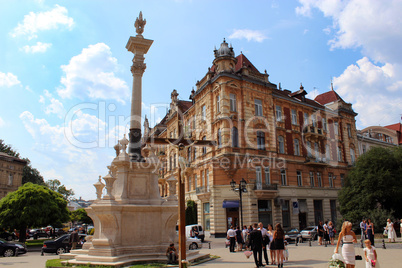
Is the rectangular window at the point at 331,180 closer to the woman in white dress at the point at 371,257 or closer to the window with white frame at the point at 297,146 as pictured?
the window with white frame at the point at 297,146

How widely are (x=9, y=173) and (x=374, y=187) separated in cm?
5924

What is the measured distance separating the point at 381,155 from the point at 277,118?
36.5ft

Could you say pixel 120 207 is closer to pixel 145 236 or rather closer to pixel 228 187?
pixel 145 236

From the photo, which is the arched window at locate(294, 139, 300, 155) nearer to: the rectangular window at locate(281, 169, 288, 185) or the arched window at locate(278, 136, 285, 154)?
the arched window at locate(278, 136, 285, 154)

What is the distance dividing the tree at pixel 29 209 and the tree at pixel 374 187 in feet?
91.1

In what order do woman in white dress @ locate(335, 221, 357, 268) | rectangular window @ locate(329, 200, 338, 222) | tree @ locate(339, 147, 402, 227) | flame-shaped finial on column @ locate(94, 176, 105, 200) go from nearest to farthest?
woman in white dress @ locate(335, 221, 357, 268)
flame-shaped finial on column @ locate(94, 176, 105, 200)
tree @ locate(339, 147, 402, 227)
rectangular window @ locate(329, 200, 338, 222)

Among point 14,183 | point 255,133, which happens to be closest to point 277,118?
point 255,133

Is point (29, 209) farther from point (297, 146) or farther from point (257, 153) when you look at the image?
point (297, 146)

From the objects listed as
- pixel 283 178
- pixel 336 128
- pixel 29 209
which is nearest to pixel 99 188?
pixel 29 209

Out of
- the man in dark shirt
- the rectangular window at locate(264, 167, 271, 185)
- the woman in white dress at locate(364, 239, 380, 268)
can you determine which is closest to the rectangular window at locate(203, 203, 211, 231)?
the rectangular window at locate(264, 167, 271, 185)

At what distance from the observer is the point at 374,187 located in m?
29.6

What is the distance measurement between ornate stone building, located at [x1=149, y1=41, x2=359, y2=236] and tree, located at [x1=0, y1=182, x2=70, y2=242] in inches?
539

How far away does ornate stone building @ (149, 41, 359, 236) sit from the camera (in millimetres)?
31453

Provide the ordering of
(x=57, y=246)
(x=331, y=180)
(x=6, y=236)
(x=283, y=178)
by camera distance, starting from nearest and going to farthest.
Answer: (x=57, y=246)
(x=283, y=178)
(x=6, y=236)
(x=331, y=180)
